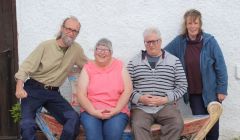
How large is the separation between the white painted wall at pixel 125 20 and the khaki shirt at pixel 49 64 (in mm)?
532

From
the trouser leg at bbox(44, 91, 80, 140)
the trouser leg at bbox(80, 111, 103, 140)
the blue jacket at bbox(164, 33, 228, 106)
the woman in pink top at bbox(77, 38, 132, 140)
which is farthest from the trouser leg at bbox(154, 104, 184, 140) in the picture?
the trouser leg at bbox(44, 91, 80, 140)

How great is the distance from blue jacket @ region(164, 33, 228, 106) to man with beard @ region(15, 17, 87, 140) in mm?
1214

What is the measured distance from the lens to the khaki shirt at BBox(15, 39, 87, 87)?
4.61 m

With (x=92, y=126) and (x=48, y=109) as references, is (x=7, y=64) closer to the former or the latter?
(x=48, y=109)

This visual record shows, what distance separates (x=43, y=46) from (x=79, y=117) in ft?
2.68

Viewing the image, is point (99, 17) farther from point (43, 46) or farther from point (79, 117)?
point (79, 117)

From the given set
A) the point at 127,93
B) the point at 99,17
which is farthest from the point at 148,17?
the point at 127,93

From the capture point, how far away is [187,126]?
14.9ft

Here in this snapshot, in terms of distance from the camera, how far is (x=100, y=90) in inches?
181

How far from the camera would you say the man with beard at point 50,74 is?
15.0ft

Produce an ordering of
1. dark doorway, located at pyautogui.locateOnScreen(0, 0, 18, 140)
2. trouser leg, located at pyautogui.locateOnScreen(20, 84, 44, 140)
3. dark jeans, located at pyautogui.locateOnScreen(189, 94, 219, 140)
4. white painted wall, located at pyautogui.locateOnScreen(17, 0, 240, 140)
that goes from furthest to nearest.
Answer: dark doorway, located at pyautogui.locateOnScreen(0, 0, 18, 140) → white painted wall, located at pyautogui.locateOnScreen(17, 0, 240, 140) → dark jeans, located at pyautogui.locateOnScreen(189, 94, 219, 140) → trouser leg, located at pyautogui.locateOnScreen(20, 84, 44, 140)

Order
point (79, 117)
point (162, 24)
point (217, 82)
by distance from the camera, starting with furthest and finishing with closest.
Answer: point (162, 24), point (217, 82), point (79, 117)

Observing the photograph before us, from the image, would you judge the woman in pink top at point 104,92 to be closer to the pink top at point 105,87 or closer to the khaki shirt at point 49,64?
the pink top at point 105,87

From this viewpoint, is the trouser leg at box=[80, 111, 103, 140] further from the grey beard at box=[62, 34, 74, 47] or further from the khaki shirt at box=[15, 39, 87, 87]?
the grey beard at box=[62, 34, 74, 47]
